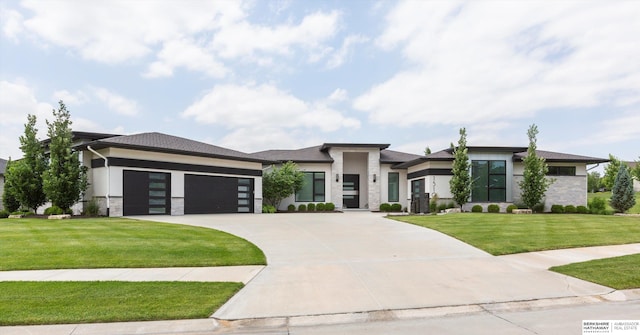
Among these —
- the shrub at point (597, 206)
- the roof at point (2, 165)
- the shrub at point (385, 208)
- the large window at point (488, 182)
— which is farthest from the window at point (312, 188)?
the roof at point (2, 165)

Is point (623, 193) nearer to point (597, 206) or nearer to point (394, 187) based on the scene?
point (597, 206)

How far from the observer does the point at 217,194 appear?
83.8 ft

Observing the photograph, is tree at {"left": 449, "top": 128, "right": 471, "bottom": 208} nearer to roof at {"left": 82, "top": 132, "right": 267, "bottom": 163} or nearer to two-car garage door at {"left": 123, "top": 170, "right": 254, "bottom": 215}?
roof at {"left": 82, "top": 132, "right": 267, "bottom": 163}

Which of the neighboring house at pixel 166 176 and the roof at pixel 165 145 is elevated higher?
the roof at pixel 165 145

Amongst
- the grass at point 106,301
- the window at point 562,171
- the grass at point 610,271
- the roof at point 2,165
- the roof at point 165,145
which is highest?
the roof at point 165,145

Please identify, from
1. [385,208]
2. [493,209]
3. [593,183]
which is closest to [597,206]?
[493,209]

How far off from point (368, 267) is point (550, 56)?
1499 centimetres

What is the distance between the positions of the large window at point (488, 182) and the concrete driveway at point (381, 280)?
606 inches

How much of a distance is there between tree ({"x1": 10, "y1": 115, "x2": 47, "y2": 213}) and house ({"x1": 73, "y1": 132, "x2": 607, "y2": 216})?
90.8 inches

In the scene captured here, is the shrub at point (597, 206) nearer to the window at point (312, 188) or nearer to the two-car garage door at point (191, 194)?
the window at point (312, 188)

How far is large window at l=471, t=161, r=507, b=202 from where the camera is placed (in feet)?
87.5

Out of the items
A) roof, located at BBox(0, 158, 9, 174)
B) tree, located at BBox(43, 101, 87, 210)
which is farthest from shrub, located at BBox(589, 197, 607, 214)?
roof, located at BBox(0, 158, 9, 174)

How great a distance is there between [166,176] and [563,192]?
26885mm

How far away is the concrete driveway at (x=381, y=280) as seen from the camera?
616cm
